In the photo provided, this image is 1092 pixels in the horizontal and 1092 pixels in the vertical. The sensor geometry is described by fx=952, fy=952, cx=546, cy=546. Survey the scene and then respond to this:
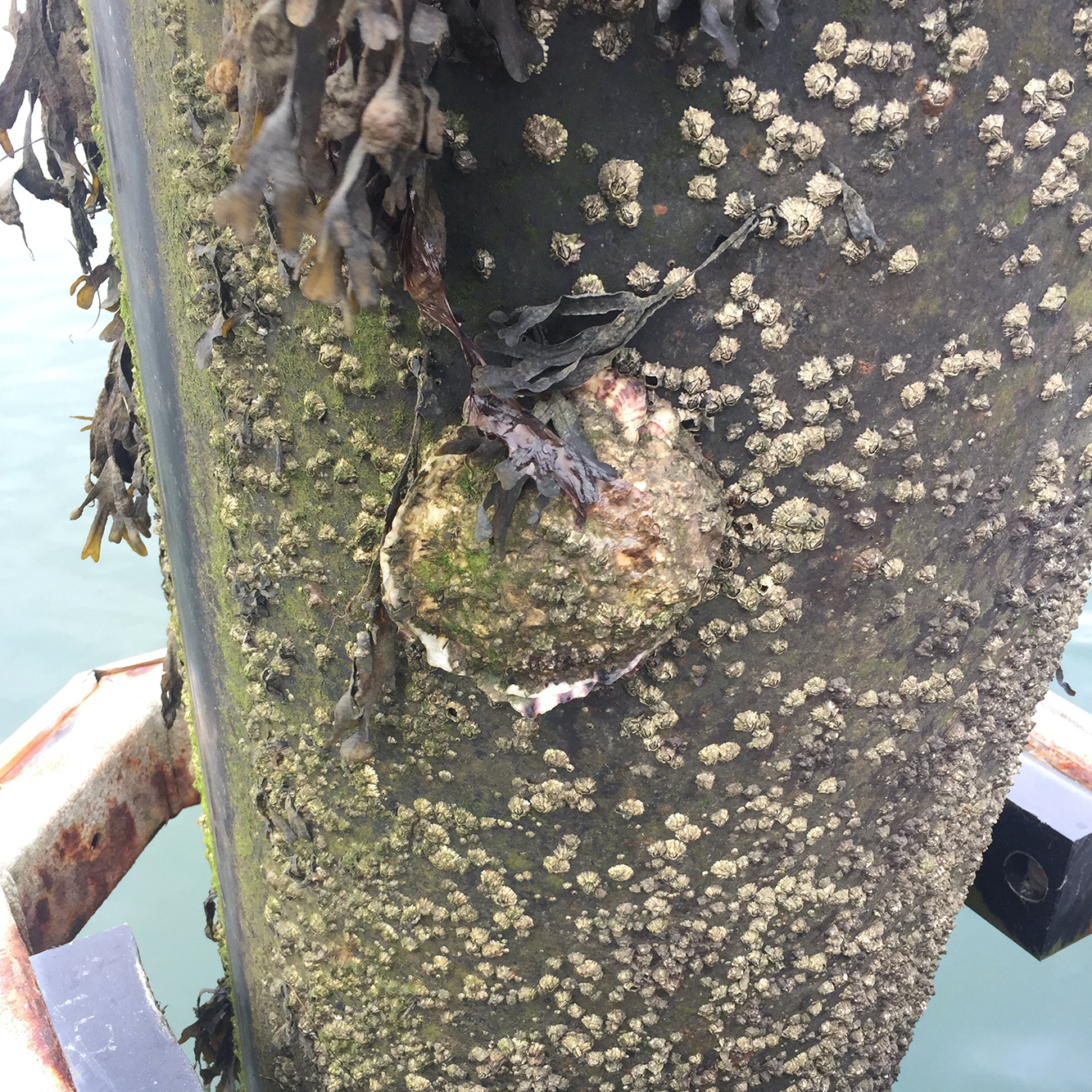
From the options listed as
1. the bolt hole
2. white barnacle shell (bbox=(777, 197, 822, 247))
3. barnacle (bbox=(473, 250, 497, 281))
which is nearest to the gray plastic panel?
barnacle (bbox=(473, 250, 497, 281))

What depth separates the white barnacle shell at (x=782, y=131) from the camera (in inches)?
20.6

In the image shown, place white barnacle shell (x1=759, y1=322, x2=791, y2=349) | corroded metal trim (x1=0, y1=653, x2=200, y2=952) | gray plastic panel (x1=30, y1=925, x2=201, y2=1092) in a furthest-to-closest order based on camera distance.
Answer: corroded metal trim (x1=0, y1=653, x2=200, y2=952) < gray plastic panel (x1=30, y1=925, x2=201, y2=1092) < white barnacle shell (x1=759, y1=322, x2=791, y2=349)

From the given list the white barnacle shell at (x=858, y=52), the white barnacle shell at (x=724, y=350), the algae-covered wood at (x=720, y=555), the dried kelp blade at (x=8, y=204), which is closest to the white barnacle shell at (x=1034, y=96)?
the algae-covered wood at (x=720, y=555)

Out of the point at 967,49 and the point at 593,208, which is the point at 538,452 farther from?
the point at 967,49

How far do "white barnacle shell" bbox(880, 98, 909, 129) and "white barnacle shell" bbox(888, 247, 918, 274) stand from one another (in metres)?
0.07

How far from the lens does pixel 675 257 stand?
559mm

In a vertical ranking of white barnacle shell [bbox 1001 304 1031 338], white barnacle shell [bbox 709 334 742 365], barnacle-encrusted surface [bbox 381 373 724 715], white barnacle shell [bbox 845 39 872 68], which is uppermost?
white barnacle shell [bbox 845 39 872 68]

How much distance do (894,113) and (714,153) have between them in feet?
0.33

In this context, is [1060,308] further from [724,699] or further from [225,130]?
[225,130]

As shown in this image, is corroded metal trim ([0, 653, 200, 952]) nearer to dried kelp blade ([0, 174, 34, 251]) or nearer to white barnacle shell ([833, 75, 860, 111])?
dried kelp blade ([0, 174, 34, 251])

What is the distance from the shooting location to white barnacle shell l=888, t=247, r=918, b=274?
A: 1.86 ft

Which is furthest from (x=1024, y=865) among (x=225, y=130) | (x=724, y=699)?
(x=225, y=130)

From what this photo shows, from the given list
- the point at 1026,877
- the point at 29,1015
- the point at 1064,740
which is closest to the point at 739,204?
the point at 29,1015

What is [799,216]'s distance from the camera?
55 centimetres
